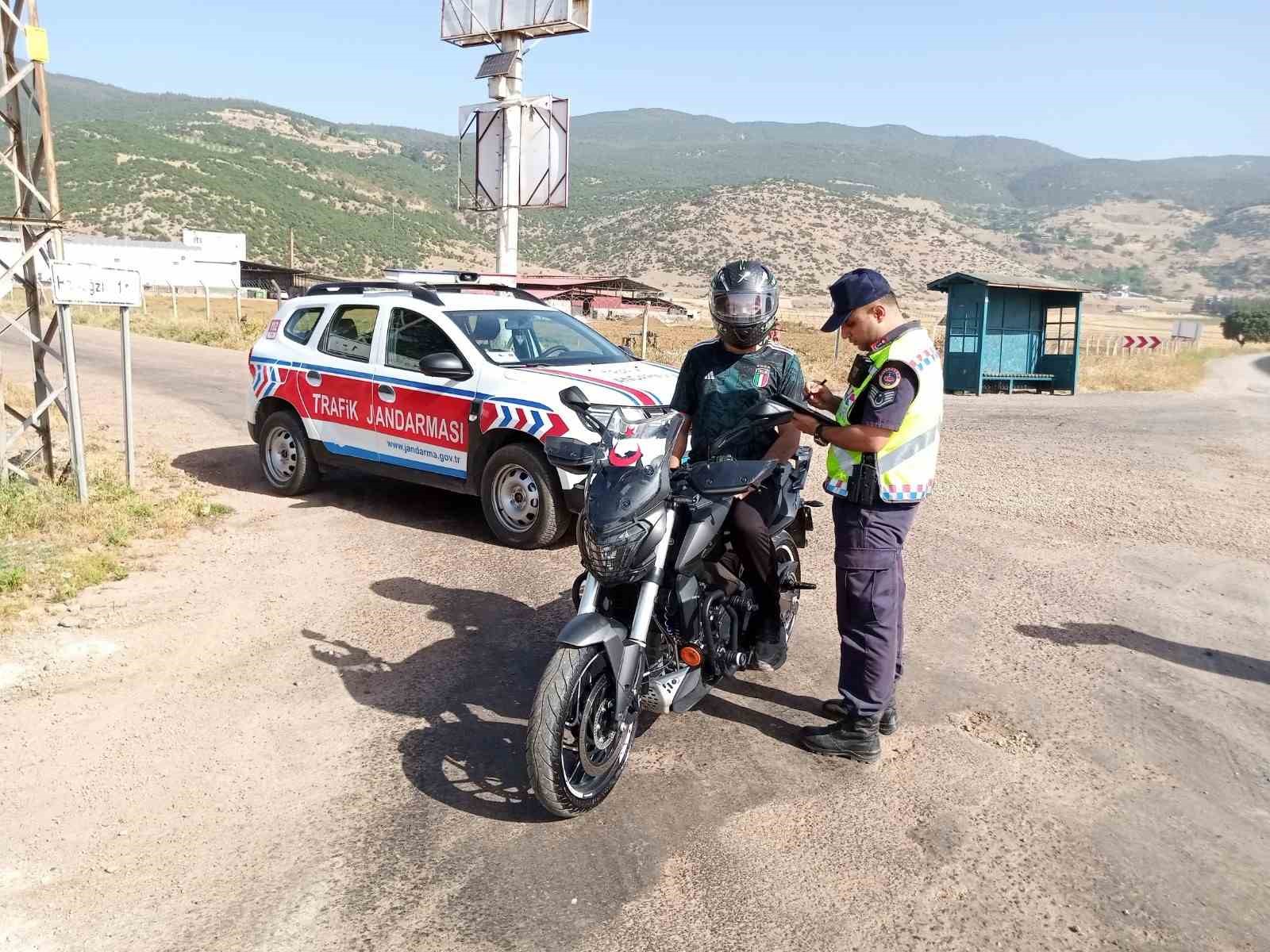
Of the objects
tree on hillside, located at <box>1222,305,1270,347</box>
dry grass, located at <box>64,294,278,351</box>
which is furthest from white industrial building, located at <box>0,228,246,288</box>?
tree on hillside, located at <box>1222,305,1270,347</box>

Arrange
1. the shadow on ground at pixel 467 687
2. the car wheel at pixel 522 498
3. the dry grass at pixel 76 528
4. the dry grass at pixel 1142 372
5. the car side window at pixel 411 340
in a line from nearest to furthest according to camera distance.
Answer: the shadow on ground at pixel 467 687, the dry grass at pixel 76 528, the car wheel at pixel 522 498, the car side window at pixel 411 340, the dry grass at pixel 1142 372

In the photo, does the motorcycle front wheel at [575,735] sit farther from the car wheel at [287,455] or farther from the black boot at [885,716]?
the car wheel at [287,455]

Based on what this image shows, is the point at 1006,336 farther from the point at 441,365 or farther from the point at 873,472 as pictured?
the point at 873,472

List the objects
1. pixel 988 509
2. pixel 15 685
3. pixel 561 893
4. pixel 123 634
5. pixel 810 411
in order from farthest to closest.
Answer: pixel 988 509, pixel 123 634, pixel 15 685, pixel 810 411, pixel 561 893

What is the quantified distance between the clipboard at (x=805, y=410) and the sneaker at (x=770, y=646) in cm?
97

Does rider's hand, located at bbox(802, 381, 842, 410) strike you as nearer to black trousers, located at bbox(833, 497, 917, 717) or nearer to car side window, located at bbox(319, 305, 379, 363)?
black trousers, located at bbox(833, 497, 917, 717)

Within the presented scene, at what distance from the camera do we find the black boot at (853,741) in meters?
4.45


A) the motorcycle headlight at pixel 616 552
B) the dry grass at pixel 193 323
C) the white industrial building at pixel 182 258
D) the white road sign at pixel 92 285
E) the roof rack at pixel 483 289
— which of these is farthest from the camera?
the white industrial building at pixel 182 258

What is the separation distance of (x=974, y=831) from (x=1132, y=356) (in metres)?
35.8

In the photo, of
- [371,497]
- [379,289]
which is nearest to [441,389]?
[379,289]

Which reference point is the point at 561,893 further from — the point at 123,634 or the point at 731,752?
the point at 123,634

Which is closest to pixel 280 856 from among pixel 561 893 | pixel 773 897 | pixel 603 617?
pixel 561 893

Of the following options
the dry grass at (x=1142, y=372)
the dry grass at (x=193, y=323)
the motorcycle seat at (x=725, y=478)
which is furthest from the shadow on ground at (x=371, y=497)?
the dry grass at (x=1142, y=372)

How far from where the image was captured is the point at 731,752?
4.53 meters
